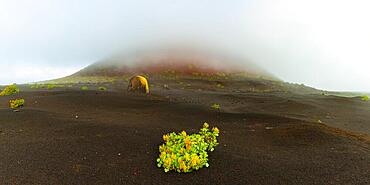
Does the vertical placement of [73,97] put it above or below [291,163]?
above

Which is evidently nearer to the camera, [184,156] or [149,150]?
[184,156]

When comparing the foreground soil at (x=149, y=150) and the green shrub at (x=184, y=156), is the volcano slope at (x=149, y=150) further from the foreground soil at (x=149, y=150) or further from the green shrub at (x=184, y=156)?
the green shrub at (x=184, y=156)

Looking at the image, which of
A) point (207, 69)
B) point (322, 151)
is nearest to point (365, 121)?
point (322, 151)

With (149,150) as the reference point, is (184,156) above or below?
above

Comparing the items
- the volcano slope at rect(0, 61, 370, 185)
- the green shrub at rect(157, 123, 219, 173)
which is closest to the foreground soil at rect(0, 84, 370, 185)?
the volcano slope at rect(0, 61, 370, 185)

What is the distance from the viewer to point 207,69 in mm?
59969

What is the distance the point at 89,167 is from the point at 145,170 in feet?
4.05

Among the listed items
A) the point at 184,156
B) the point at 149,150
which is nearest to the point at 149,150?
the point at 149,150

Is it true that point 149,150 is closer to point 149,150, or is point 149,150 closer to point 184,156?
point 149,150

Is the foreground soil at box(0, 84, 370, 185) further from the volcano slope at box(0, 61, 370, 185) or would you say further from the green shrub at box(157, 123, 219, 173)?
A: the green shrub at box(157, 123, 219, 173)

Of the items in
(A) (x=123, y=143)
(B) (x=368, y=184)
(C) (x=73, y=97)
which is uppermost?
(C) (x=73, y=97)

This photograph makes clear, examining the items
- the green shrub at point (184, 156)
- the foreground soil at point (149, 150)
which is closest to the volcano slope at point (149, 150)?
the foreground soil at point (149, 150)

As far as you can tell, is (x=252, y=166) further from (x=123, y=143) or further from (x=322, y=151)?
(x=123, y=143)

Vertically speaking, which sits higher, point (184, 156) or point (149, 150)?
point (184, 156)
